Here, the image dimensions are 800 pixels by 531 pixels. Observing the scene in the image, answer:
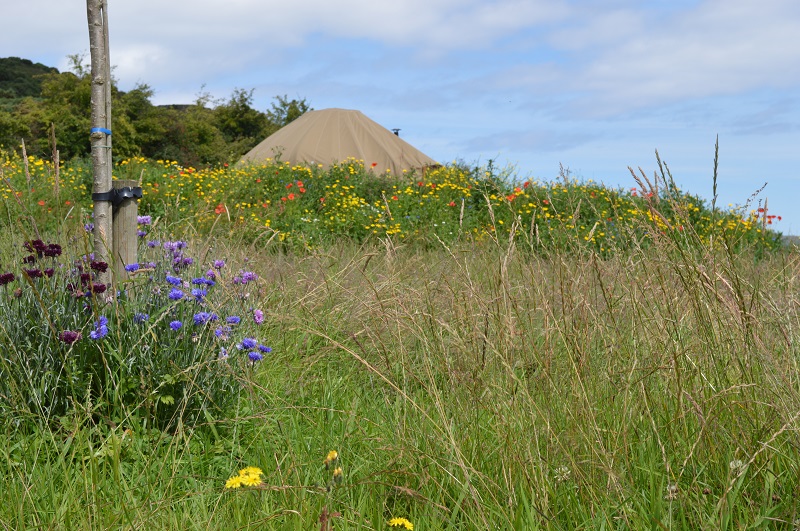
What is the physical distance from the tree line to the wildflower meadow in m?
16.0

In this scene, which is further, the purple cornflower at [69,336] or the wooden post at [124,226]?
the wooden post at [124,226]

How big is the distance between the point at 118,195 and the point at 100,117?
378mm

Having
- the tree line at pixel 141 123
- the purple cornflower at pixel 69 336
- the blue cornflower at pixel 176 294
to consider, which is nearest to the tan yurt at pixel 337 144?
the tree line at pixel 141 123

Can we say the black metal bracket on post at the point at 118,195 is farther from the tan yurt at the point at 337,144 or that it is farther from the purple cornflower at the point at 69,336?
the tan yurt at the point at 337,144

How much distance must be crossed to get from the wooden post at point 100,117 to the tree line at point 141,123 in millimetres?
15377

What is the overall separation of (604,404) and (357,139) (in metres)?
14.5

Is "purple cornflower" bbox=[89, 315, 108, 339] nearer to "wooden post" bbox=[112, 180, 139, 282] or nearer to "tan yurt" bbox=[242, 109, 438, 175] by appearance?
"wooden post" bbox=[112, 180, 139, 282]

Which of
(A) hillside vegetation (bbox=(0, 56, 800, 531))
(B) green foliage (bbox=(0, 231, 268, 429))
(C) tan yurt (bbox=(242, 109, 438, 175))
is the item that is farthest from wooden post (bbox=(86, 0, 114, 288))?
(C) tan yurt (bbox=(242, 109, 438, 175))

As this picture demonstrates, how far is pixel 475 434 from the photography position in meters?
2.28

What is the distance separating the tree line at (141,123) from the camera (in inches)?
805

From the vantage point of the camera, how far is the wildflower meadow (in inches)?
78.0

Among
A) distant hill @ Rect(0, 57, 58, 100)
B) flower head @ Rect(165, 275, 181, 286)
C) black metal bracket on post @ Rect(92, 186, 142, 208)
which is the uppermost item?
distant hill @ Rect(0, 57, 58, 100)

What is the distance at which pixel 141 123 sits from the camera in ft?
76.0

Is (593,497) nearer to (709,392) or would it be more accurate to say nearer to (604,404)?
(604,404)
